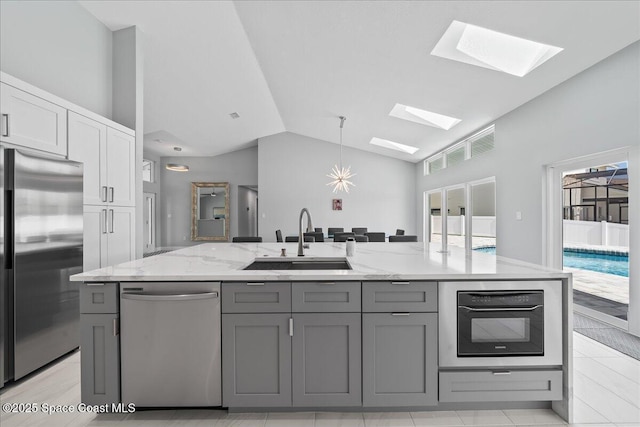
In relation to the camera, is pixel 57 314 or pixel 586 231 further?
pixel 586 231

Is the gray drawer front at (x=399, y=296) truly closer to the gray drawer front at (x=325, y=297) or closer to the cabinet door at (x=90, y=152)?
the gray drawer front at (x=325, y=297)

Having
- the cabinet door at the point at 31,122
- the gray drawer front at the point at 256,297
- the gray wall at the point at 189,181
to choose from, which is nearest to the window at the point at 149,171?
the gray wall at the point at 189,181

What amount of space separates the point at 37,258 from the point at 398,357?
2.62 meters

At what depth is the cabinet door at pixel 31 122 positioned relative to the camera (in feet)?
7.16

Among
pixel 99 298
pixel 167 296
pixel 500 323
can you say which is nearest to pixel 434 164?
pixel 500 323

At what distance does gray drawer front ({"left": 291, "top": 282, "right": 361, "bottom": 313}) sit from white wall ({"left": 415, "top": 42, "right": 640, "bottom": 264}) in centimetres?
316

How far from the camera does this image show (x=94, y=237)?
9.84 ft

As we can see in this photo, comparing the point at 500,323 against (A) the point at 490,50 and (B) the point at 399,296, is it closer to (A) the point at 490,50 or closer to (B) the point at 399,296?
(B) the point at 399,296

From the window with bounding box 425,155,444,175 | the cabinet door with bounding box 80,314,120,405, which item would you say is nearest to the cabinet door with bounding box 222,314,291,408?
the cabinet door with bounding box 80,314,120,405

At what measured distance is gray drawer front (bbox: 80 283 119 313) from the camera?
5.75 feet

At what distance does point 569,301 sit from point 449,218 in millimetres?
5936

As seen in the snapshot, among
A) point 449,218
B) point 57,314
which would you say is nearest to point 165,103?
point 57,314

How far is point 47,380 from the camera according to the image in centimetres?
229

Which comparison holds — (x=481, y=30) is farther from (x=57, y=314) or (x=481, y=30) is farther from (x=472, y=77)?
(x=57, y=314)
